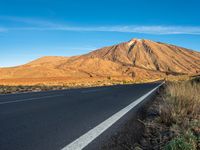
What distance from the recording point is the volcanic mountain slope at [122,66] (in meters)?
113

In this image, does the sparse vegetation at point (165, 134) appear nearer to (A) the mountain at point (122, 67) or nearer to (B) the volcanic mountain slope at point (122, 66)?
(A) the mountain at point (122, 67)

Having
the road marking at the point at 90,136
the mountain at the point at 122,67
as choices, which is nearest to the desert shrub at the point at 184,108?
the road marking at the point at 90,136

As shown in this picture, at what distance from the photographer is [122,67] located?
5650 inches

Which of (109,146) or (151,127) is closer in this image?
(109,146)

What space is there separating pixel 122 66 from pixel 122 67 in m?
2.56

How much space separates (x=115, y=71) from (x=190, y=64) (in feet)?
218

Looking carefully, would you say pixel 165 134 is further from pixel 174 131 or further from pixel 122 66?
pixel 122 66

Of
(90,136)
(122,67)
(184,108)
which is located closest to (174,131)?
(90,136)

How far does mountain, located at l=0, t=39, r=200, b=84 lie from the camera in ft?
369

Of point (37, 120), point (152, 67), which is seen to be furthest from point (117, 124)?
point (152, 67)

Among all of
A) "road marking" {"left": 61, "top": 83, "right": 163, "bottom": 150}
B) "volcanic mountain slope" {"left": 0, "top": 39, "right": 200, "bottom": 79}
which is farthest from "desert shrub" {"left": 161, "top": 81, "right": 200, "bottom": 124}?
"volcanic mountain slope" {"left": 0, "top": 39, "right": 200, "bottom": 79}

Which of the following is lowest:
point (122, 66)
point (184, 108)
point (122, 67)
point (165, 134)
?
point (165, 134)

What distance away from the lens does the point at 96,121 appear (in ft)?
25.9

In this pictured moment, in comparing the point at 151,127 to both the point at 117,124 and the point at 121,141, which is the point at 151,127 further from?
the point at 121,141
